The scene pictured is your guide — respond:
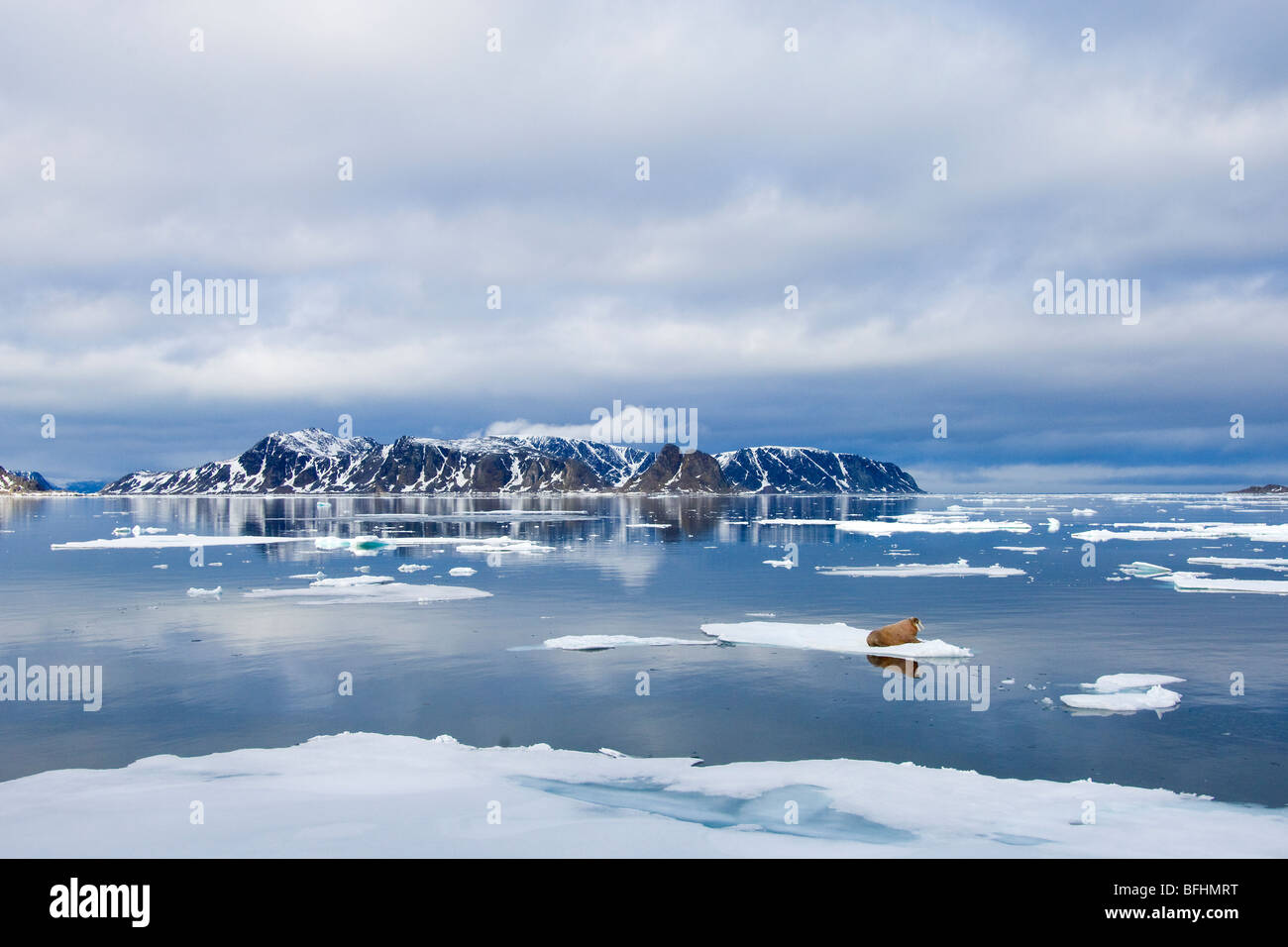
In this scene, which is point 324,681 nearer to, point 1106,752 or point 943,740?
point 943,740

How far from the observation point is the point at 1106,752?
15602mm

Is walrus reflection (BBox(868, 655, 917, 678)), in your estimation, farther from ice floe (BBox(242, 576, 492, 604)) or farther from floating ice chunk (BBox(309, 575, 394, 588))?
floating ice chunk (BBox(309, 575, 394, 588))

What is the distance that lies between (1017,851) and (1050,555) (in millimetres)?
53862

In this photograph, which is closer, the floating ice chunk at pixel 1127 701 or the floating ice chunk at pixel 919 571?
the floating ice chunk at pixel 1127 701

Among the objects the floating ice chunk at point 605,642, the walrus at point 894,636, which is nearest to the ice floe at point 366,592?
the floating ice chunk at point 605,642

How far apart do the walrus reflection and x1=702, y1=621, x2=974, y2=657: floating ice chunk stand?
315 millimetres

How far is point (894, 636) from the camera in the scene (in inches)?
1021

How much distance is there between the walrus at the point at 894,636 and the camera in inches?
1018

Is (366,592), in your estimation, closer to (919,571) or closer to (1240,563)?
A: (919,571)

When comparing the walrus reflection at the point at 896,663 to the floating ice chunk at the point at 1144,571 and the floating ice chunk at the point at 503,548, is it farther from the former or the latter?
the floating ice chunk at the point at 503,548

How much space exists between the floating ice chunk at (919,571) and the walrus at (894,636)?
70.1 feet

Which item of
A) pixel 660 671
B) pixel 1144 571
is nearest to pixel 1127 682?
pixel 660 671

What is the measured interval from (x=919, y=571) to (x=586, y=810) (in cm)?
4113
